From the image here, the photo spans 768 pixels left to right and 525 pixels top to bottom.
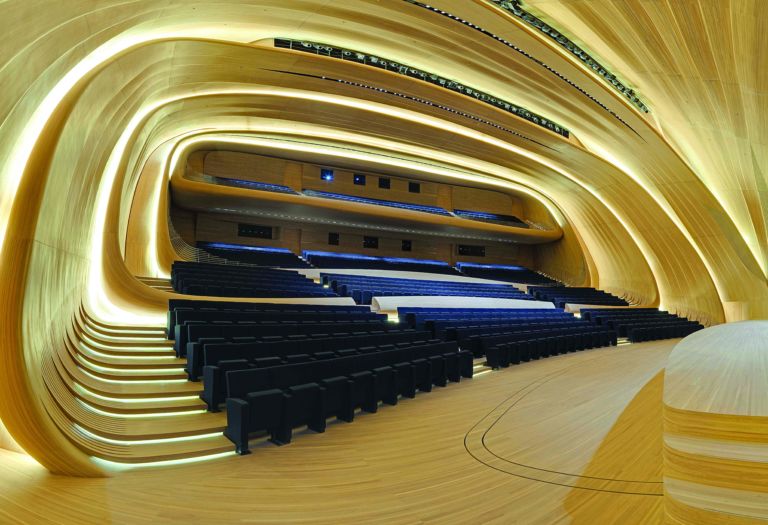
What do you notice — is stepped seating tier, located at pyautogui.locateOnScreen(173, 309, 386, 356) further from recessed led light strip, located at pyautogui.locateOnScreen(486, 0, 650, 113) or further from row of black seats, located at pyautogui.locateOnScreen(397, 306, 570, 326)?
recessed led light strip, located at pyautogui.locateOnScreen(486, 0, 650, 113)

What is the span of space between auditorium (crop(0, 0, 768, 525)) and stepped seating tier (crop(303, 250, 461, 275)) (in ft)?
0.38

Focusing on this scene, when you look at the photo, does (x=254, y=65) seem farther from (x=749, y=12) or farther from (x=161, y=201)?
(x=749, y=12)

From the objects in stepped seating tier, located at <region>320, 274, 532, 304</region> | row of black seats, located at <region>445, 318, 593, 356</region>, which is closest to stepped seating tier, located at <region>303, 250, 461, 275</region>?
stepped seating tier, located at <region>320, 274, 532, 304</region>

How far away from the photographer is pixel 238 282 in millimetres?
5273

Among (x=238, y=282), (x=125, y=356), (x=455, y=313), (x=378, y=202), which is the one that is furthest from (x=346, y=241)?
(x=125, y=356)

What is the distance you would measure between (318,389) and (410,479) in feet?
2.44

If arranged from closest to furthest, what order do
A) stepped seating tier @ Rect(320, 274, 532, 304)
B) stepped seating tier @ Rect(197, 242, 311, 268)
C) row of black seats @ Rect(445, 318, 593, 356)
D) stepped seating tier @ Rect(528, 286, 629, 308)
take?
row of black seats @ Rect(445, 318, 593, 356)
stepped seating tier @ Rect(320, 274, 532, 304)
stepped seating tier @ Rect(197, 242, 311, 268)
stepped seating tier @ Rect(528, 286, 629, 308)

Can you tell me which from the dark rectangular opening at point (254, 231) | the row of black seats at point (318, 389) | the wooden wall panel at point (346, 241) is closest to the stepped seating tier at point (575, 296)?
the wooden wall panel at point (346, 241)

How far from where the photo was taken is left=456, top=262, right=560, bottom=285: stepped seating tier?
35.8 ft

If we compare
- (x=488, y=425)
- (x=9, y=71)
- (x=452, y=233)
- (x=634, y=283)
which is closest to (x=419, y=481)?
(x=488, y=425)

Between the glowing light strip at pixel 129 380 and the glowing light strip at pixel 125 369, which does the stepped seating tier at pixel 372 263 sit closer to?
the glowing light strip at pixel 125 369

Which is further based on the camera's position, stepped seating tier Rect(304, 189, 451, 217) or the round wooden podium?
stepped seating tier Rect(304, 189, 451, 217)

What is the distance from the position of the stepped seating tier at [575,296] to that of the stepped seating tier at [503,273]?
1546 millimetres

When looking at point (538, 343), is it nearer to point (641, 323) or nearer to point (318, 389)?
point (318, 389)
